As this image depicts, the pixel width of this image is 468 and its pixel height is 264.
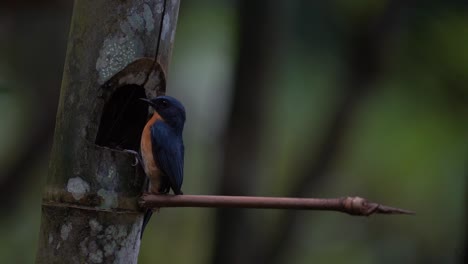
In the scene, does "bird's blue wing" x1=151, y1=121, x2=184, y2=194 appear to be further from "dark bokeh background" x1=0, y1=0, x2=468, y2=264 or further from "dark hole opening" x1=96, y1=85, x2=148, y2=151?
"dark bokeh background" x1=0, y1=0, x2=468, y2=264

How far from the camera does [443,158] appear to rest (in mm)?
10273

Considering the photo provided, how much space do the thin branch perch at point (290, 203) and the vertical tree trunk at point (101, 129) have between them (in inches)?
16.5

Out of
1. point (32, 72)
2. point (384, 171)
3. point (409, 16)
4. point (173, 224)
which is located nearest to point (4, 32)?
point (32, 72)

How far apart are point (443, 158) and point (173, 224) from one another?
312 cm

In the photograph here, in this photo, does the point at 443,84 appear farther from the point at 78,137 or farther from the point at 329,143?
the point at 78,137

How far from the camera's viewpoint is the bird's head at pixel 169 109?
4.61 metres

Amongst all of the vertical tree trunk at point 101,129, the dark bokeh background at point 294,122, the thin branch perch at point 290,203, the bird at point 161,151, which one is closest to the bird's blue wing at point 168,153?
the bird at point 161,151

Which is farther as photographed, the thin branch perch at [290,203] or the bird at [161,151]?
the bird at [161,151]

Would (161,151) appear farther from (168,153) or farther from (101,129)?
(101,129)

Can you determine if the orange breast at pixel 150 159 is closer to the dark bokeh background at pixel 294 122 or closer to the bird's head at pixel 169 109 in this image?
the bird's head at pixel 169 109

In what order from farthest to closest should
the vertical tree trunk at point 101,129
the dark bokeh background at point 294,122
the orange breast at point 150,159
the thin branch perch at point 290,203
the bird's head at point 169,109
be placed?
the dark bokeh background at point 294,122 → the bird's head at point 169,109 → the orange breast at point 150,159 → the vertical tree trunk at point 101,129 → the thin branch perch at point 290,203

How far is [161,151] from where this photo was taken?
4.59m

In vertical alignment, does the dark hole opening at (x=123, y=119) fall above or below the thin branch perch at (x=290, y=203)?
above

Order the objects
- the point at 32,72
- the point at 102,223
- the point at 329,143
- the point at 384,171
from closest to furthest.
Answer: the point at 102,223 → the point at 329,143 → the point at 32,72 → the point at 384,171
